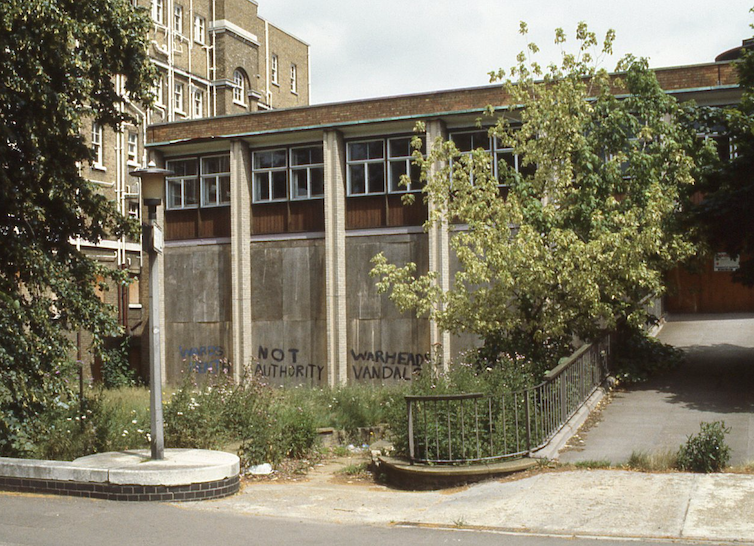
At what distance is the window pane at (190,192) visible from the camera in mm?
30562

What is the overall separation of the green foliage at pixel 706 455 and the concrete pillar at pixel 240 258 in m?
19.8

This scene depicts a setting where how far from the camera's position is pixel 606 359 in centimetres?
1803

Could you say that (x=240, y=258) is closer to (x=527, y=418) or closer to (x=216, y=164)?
(x=216, y=164)

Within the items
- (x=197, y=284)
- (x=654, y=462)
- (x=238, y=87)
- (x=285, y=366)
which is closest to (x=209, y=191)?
(x=197, y=284)

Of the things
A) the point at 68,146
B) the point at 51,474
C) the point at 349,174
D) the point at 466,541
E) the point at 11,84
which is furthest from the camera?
the point at 349,174

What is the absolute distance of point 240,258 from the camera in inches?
1143

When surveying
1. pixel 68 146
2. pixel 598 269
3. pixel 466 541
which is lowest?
pixel 466 541

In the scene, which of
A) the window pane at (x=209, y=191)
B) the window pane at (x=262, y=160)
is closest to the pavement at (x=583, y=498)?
the window pane at (x=262, y=160)

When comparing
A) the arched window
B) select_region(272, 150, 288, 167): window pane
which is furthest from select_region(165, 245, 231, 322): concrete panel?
the arched window

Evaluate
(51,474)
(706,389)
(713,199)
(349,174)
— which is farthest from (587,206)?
(349,174)

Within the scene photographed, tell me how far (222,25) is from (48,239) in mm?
Answer: 31962

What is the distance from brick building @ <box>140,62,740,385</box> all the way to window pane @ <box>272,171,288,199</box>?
4 centimetres

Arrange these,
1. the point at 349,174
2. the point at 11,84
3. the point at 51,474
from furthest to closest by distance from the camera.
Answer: the point at 349,174, the point at 11,84, the point at 51,474

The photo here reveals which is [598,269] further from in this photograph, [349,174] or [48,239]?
[349,174]
